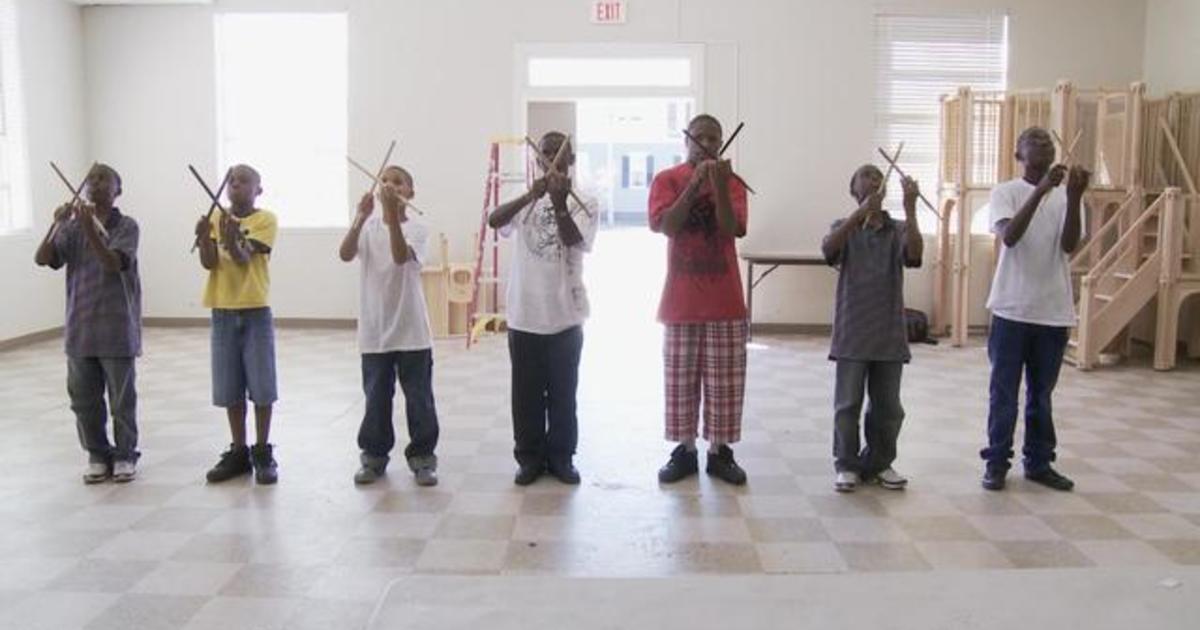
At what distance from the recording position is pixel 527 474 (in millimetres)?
4191

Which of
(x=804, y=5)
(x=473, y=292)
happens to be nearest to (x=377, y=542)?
(x=473, y=292)

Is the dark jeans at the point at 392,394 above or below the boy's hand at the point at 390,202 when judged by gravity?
below

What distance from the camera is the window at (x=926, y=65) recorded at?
8.82 metres

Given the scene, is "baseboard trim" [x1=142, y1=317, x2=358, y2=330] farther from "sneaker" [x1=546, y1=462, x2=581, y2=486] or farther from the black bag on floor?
"sneaker" [x1=546, y1=462, x2=581, y2=486]

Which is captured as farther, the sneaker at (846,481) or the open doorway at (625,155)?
the open doorway at (625,155)

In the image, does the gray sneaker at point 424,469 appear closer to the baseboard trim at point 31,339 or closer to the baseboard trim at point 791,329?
the baseboard trim at point 31,339

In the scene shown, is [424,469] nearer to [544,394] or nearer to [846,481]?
[544,394]

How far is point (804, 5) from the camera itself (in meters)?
8.77

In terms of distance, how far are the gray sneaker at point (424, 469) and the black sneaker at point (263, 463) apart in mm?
571

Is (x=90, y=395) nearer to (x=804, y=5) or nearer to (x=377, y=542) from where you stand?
(x=377, y=542)


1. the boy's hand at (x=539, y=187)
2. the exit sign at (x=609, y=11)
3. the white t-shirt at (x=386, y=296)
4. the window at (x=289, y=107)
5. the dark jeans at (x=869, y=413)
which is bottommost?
the dark jeans at (x=869, y=413)

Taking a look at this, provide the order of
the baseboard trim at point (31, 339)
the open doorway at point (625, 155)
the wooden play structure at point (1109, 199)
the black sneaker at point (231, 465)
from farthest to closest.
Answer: the open doorway at point (625, 155) → the baseboard trim at point (31, 339) → the wooden play structure at point (1109, 199) → the black sneaker at point (231, 465)

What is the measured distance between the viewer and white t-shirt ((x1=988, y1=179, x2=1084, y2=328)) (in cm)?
395

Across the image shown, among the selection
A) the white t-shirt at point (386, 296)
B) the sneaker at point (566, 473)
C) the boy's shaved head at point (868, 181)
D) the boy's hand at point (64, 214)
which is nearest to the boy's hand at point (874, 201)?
the boy's shaved head at point (868, 181)
